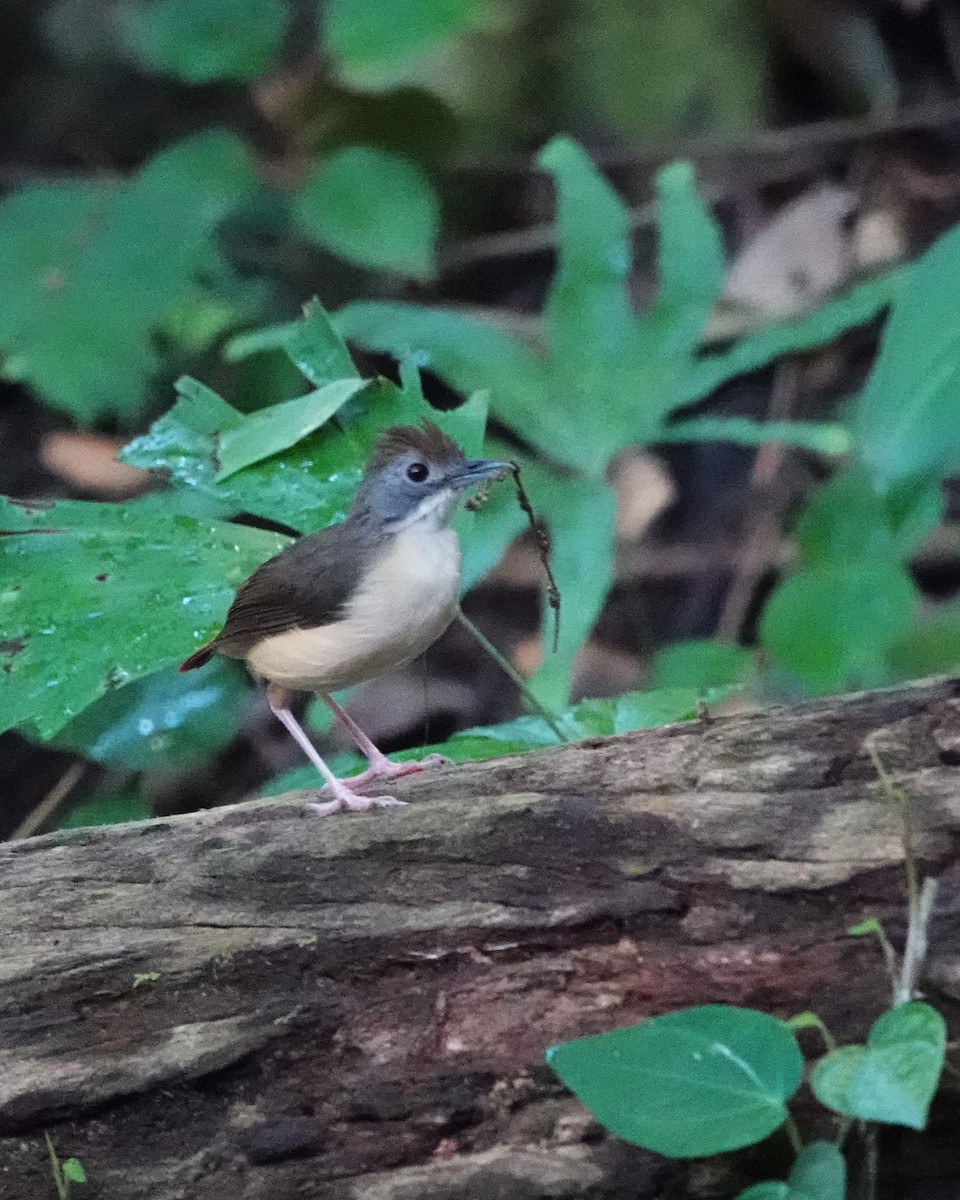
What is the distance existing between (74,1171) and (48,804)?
2.20 m

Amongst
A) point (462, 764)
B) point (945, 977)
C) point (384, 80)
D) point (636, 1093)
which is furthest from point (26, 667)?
point (384, 80)

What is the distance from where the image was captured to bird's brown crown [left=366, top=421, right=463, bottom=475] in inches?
120

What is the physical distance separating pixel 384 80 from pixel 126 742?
331 cm

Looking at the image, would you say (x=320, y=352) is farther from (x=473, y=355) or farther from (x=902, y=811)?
(x=902, y=811)

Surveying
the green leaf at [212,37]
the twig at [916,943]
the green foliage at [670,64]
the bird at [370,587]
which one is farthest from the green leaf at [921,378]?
the green foliage at [670,64]

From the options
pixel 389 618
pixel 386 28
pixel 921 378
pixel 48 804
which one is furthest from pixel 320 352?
pixel 386 28

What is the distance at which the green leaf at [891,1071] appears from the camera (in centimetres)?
172

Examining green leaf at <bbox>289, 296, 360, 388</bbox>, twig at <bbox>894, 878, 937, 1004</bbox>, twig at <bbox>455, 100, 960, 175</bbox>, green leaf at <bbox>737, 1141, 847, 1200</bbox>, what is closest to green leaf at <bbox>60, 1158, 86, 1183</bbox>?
green leaf at <bbox>737, 1141, 847, 1200</bbox>

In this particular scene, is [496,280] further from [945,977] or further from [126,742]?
[945,977]

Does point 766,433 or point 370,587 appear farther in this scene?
point 766,433

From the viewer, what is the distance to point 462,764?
107 inches

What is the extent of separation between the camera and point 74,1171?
217 cm

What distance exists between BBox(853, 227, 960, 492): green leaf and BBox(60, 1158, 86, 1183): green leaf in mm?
2037

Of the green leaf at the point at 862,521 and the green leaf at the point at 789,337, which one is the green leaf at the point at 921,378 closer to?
the green leaf at the point at 789,337
